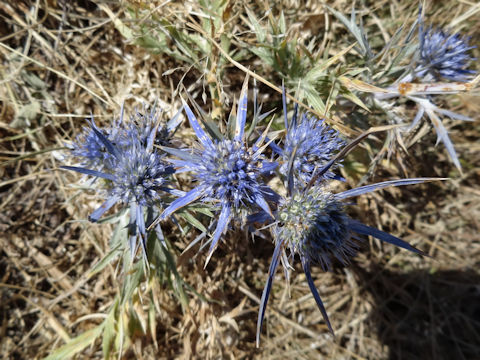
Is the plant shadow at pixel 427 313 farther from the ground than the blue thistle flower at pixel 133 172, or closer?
closer

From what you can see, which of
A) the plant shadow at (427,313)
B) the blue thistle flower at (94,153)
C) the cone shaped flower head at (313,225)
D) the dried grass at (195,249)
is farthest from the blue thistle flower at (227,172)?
the plant shadow at (427,313)

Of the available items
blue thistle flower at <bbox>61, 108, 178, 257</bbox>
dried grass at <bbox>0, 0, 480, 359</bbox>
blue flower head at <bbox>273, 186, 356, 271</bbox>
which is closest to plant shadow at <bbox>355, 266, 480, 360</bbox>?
dried grass at <bbox>0, 0, 480, 359</bbox>

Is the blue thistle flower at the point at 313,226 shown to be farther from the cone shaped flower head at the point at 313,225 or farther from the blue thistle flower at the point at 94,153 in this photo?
the blue thistle flower at the point at 94,153

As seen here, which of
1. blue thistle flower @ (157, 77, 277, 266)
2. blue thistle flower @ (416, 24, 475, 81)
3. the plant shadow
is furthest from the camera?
the plant shadow

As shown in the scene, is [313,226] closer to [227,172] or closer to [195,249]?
[227,172]

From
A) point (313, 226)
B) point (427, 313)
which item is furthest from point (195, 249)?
point (427, 313)

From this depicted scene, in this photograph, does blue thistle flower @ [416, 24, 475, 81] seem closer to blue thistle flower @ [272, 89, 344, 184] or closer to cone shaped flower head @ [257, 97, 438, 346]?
blue thistle flower @ [272, 89, 344, 184]
